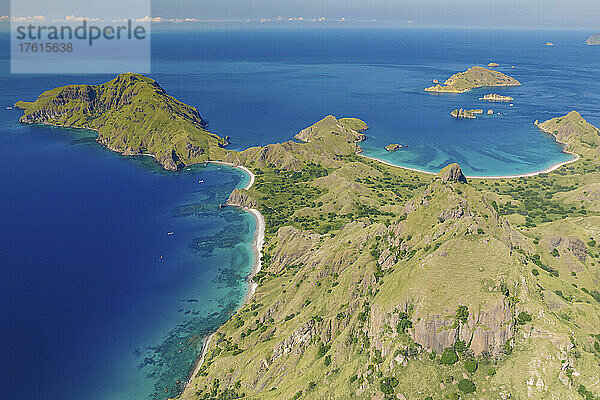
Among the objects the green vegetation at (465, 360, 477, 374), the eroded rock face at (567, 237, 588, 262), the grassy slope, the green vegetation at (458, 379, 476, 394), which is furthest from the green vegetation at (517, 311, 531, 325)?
the eroded rock face at (567, 237, 588, 262)

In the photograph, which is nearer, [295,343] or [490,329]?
[490,329]

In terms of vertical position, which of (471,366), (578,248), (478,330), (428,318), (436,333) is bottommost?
(471,366)

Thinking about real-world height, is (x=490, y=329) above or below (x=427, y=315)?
below

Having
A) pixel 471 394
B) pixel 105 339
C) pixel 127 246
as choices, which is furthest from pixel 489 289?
pixel 127 246

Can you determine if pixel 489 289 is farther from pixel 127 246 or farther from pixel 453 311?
pixel 127 246

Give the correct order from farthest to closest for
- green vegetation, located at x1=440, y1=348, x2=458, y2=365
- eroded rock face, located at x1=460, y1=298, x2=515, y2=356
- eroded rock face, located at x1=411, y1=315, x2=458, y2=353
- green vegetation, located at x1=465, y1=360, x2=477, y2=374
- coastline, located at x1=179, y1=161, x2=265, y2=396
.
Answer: coastline, located at x1=179, y1=161, x2=265, y2=396, eroded rock face, located at x1=411, y1=315, x2=458, y2=353, green vegetation, located at x1=440, y1=348, x2=458, y2=365, eroded rock face, located at x1=460, y1=298, x2=515, y2=356, green vegetation, located at x1=465, y1=360, x2=477, y2=374

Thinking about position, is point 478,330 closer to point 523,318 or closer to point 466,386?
point 523,318

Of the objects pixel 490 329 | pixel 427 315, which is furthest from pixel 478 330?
pixel 427 315

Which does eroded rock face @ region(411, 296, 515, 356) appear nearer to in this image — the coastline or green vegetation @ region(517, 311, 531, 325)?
green vegetation @ region(517, 311, 531, 325)
